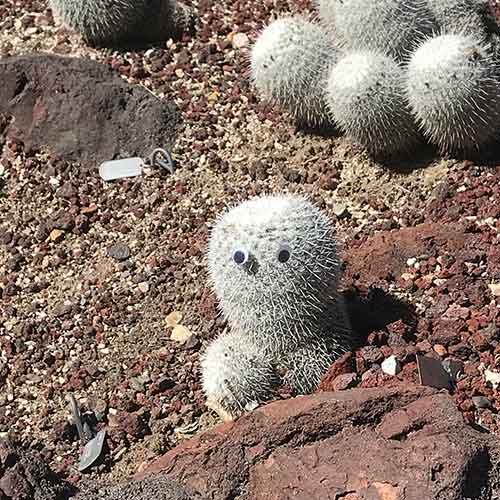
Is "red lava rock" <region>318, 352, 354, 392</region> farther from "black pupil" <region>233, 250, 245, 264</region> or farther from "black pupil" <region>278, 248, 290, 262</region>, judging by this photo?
"black pupil" <region>233, 250, 245, 264</region>

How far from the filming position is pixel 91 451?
13.8 ft

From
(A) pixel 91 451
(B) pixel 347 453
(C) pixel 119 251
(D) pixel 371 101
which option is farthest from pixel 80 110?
(B) pixel 347 453

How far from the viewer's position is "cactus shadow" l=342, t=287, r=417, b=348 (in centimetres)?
441

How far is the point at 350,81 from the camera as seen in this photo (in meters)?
5.14

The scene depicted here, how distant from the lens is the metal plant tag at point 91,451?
4.16 metres

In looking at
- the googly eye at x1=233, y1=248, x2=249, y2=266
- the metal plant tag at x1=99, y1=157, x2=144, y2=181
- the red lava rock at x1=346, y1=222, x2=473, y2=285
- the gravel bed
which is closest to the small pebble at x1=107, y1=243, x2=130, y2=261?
the gravel bed

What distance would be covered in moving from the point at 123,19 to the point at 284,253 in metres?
2.96

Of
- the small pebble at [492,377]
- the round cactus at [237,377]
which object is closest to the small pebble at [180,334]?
the round cactus at [237,377]

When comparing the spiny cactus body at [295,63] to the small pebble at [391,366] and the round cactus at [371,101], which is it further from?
the small pebble at [391,366]

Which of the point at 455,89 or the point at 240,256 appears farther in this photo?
the point at 455,89

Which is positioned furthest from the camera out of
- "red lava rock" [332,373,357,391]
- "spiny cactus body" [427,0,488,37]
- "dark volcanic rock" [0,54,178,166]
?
"dark volcanic rock" [0,54,178,166]

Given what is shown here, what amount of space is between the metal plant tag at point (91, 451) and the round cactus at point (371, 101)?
2.06m

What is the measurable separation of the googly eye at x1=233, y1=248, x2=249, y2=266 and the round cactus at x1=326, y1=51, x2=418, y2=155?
1616 mm

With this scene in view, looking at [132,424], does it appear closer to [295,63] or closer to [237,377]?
[237,377]
